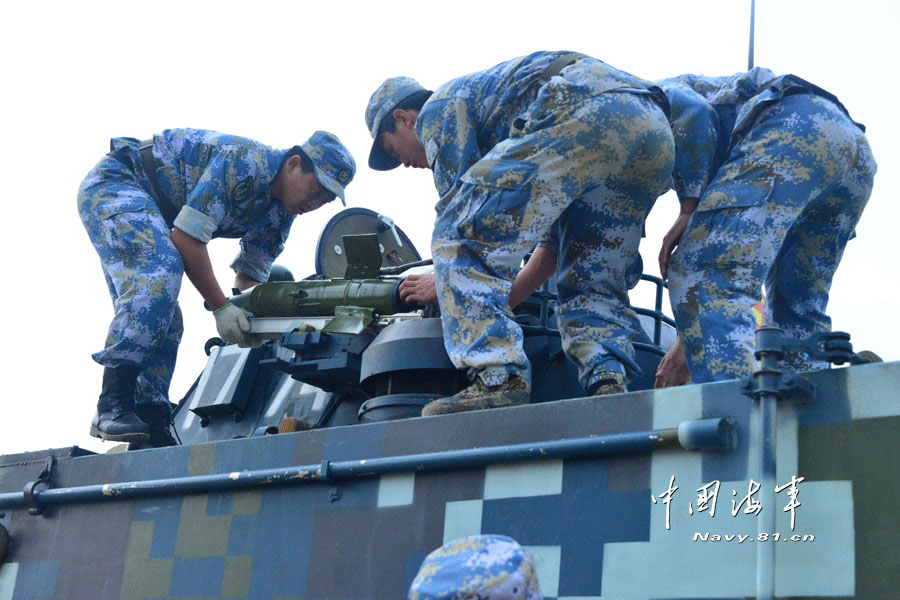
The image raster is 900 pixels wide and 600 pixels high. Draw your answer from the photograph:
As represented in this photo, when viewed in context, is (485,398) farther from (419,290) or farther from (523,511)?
(419,290)

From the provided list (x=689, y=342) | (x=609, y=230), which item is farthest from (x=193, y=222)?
(x=689, y=342)

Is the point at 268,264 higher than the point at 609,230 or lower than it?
higher

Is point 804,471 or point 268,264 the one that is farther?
point 268,264

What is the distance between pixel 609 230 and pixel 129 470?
1796 millimetres

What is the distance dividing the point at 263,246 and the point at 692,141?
232 cm

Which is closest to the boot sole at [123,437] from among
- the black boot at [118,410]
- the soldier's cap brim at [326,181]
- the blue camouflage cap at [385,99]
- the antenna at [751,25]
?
the black boot at [118,410]

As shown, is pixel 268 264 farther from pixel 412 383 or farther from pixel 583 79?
pixel 583 79

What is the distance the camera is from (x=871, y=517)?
2.53 metres

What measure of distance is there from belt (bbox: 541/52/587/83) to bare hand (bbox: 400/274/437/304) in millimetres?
791

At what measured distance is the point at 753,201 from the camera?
373 centimetres

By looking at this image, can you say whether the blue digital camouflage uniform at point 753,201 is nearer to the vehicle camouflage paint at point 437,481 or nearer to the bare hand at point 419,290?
the vehicle camouflage paint at point 437,481

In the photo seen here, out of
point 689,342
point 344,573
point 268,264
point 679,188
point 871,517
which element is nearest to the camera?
point 871,517

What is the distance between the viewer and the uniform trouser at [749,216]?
12.1 feet

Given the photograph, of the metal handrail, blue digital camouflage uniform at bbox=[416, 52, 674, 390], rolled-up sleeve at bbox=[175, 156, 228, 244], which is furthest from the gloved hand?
blue digital camouflage uniform at bbox=[416, 52, 674, 390]
